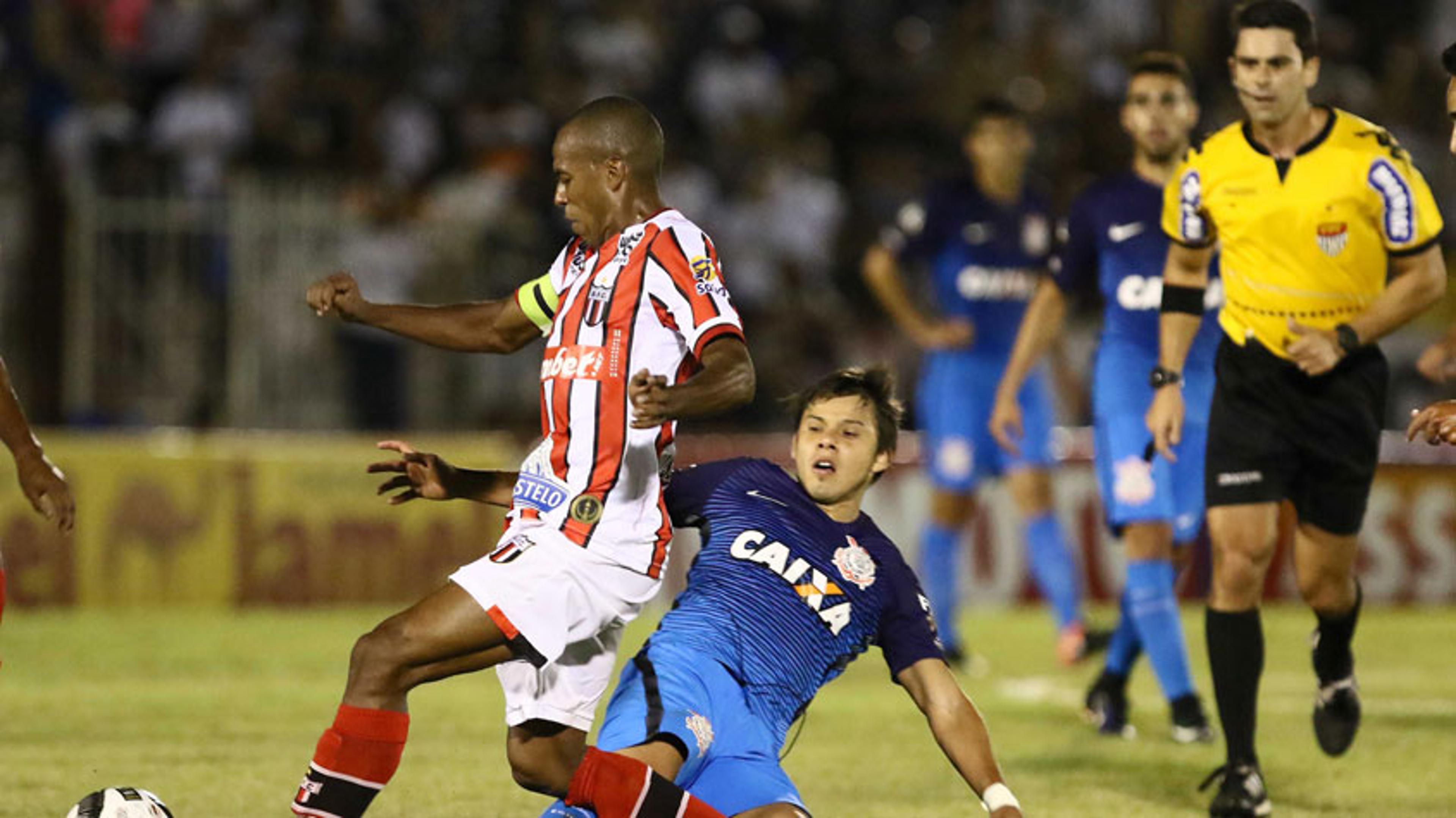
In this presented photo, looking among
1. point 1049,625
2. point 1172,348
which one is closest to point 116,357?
point 1049,625

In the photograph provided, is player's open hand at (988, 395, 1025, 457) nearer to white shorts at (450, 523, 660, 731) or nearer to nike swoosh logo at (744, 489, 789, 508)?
nike swoosh logo at (744, 489, 789, 508)

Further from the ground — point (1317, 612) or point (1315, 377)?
point (1315, 377)

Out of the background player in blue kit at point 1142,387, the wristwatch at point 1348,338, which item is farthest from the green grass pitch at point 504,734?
the wristwatch at point 1348,338

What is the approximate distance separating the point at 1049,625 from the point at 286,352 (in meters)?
5.44

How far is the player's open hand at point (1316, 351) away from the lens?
6.23 metres

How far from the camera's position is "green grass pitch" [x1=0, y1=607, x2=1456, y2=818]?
263 inches

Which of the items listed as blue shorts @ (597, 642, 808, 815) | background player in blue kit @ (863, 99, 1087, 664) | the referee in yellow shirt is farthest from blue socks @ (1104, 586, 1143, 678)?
blue shorts @ (597, 642, 808, 815)

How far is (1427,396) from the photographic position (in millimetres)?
15875

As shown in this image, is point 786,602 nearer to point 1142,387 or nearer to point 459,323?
point 459,323

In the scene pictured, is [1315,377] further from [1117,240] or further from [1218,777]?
[1117,240]

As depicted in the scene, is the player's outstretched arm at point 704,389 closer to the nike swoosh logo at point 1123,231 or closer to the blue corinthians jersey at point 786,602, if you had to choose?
the blue corinthians jersey at point 786,602

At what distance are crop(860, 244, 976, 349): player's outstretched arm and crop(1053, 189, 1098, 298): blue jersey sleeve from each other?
210 centimetres

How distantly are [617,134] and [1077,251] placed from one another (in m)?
4.02

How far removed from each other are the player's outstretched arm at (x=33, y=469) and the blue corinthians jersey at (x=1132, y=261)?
4575 mm
